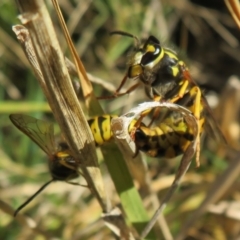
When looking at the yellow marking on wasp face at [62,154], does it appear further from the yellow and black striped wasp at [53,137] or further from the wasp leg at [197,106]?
the wasp leg at [197,106]

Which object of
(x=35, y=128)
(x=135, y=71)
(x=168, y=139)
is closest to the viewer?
(x=35, y=128)

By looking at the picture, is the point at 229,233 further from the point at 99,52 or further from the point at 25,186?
the point at 99,52

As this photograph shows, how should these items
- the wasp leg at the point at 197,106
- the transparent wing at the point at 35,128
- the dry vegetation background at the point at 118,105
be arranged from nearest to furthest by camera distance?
the transparent wing at the point at 35,128 < the wasp leg at the point at 197,106 < the dry vegetation background at the point at 118,105

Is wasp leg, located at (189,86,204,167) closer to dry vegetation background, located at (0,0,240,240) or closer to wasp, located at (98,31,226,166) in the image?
wasp, located at (98,31,226,166)

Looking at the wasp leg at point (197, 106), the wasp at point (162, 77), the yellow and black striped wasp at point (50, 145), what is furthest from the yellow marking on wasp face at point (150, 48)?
the yellow and black striped wasp at point (50, 145)

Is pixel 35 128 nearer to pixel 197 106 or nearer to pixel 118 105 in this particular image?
pixel 197 106

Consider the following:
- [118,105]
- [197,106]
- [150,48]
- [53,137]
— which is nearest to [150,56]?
[150,48]
